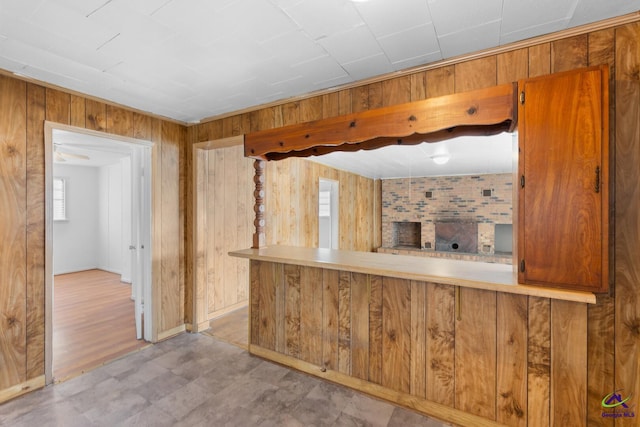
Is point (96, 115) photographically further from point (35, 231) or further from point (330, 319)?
point (330, 319)

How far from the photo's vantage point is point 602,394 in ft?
5.04

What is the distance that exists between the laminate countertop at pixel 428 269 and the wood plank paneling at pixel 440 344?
19 centimetres

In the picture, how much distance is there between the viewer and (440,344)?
6.32 ft

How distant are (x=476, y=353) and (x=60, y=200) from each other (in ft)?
25.1

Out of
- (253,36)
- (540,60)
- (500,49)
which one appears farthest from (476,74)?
(253,36)

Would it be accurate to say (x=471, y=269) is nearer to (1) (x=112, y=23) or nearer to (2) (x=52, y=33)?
A: (1) (x=112, y=23)

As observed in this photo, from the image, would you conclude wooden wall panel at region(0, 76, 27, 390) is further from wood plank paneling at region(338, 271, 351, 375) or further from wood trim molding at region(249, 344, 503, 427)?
wood plank paneling at region(338, 271, 351, 375)

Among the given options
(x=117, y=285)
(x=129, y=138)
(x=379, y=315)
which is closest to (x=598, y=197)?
(x=379, y=315)

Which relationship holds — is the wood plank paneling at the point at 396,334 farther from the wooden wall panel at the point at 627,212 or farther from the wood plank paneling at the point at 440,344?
the wooden wall panel at the point at 627,212

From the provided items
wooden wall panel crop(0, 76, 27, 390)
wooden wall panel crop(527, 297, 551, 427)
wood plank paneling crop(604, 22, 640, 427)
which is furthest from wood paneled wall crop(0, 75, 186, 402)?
wood plank paneling crop(604, 22, 640, 427)

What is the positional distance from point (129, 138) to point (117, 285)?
3.58m

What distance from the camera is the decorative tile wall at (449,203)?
6977 millimetres

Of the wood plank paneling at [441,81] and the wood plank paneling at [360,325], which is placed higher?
the wood plank paneling at [441,81]

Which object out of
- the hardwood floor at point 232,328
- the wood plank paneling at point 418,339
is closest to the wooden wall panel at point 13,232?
the hardwood floor at point 232,328
